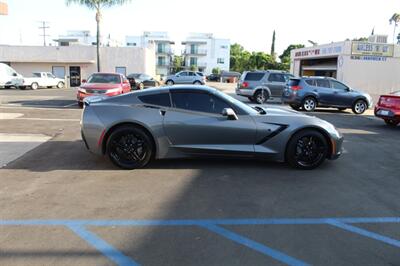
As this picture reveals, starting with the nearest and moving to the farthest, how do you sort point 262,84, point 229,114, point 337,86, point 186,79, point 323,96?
point 229,114, point 323,96, point 337,86, point 262,84, point 186,79

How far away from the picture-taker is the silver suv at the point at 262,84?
21.0 meters

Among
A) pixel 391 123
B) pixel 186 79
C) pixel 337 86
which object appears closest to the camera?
pixel 391 123

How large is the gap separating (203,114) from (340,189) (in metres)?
2.52

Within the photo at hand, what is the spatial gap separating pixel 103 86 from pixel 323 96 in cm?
992

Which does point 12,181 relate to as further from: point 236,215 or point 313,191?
point 313,191

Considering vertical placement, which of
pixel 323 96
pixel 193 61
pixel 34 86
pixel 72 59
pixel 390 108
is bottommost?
pixel 34 86

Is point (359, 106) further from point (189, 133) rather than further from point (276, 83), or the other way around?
point (189, 133)

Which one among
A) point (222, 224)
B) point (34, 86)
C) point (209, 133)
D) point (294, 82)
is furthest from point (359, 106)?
point (34, 86)

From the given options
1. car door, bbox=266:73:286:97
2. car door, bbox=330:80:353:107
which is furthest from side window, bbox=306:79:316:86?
car door, bbox=266:73:286:97

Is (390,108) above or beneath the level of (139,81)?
beneath

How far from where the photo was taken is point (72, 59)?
1706 inches

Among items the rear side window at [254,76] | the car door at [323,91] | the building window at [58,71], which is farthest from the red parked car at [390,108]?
the building window at [58,71]

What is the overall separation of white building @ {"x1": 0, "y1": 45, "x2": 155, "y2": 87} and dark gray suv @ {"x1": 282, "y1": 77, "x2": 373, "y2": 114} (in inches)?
1138

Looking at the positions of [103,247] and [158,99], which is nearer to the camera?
[103,247]
